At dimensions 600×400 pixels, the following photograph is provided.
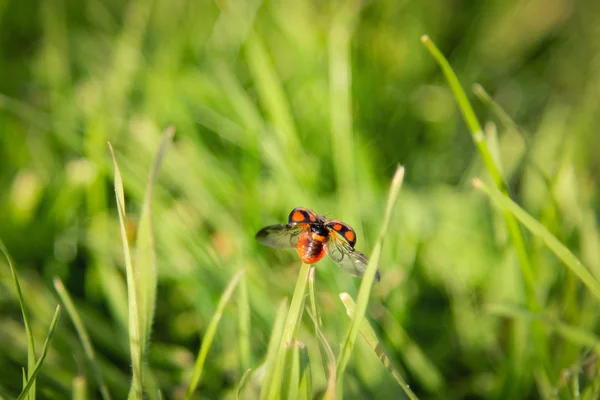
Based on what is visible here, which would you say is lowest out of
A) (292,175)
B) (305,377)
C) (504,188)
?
(305,377)

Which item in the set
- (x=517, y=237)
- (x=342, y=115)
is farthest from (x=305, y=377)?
(x=342, y=115)

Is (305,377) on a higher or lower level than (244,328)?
lower

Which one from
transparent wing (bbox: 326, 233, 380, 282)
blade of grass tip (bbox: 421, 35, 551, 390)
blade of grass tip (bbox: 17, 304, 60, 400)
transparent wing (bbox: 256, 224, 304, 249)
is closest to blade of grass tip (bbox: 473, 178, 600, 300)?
blade of grass tip (bbox: 421, 35, 551, 390)

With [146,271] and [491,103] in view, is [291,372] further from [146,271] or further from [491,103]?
[491,103]

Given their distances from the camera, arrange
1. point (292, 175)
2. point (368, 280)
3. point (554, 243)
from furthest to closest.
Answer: point (292, 175) < point (554, 243) < point (368, 280)

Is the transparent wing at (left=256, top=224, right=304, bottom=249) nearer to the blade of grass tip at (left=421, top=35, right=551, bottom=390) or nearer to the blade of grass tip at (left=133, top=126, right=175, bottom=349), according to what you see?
the blade of grass tip at (left=133, top=126, right=175, bottom=349)

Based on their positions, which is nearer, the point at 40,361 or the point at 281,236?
the point at 40,361

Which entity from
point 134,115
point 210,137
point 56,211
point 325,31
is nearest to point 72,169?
point 56,211
